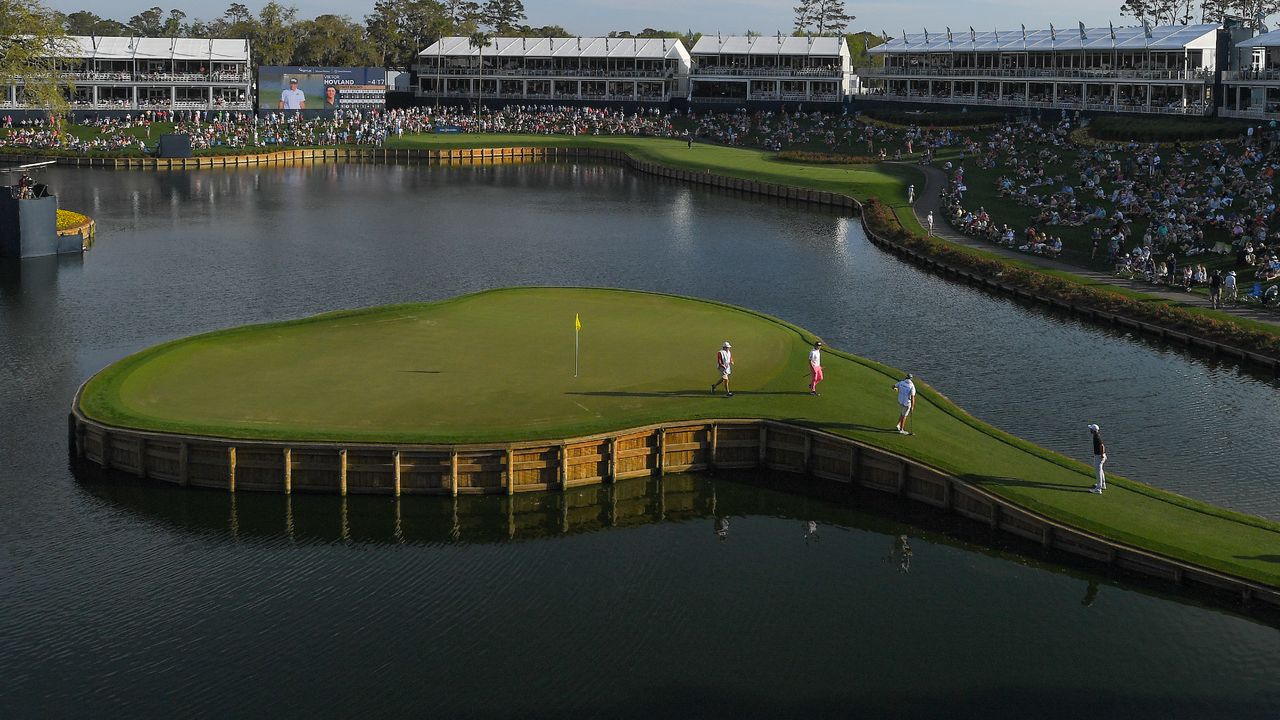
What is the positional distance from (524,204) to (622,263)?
36.7m

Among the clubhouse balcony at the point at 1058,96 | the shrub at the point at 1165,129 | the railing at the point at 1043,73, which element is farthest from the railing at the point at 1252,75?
the shrub at the point at 1165,129

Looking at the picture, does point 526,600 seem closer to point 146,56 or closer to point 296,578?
point 296,578

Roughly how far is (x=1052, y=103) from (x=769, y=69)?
5471cm

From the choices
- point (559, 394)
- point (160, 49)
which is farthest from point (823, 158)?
point (559, 394)

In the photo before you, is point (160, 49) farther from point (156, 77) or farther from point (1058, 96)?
point (1058, 96)

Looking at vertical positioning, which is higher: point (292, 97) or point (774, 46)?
point (774, 46)

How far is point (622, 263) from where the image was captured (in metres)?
88.1

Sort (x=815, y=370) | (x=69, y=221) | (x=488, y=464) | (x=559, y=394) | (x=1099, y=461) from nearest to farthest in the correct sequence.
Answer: (x=1099, y=461) < (x=488, y=464) < (x=559, y=394) < (x=815, y=370) < (x=69, y=221)

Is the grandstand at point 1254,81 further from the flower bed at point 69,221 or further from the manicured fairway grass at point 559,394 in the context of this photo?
the flower bed at point 69,221

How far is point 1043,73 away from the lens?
157 meters

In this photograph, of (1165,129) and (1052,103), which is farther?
(1052,103)

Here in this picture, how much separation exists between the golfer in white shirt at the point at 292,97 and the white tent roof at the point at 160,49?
10.6 m

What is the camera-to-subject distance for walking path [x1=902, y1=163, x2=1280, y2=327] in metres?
65.9

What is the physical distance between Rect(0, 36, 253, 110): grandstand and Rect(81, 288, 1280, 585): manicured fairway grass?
425 ft
